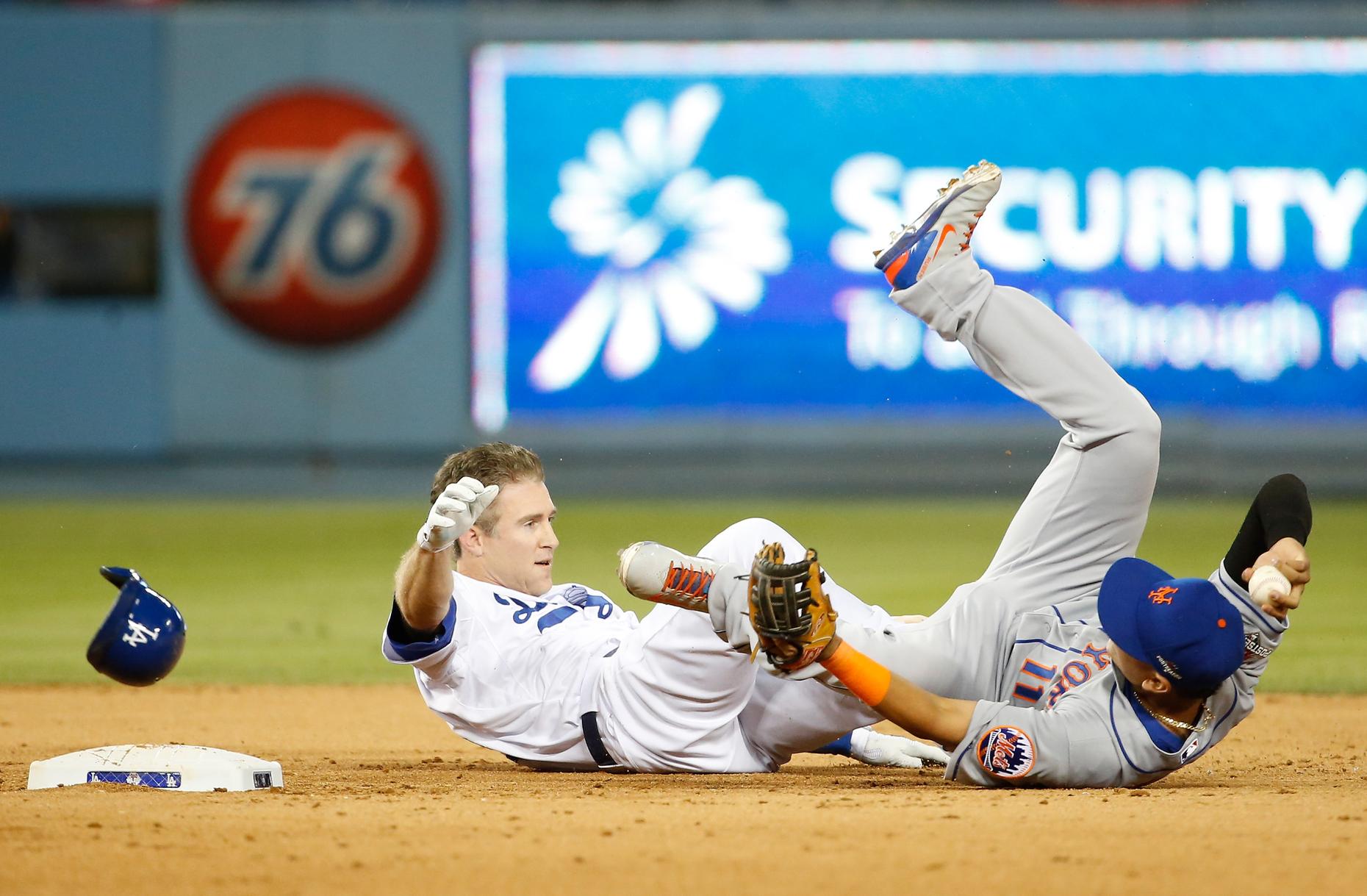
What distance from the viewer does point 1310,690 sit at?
6566 mm

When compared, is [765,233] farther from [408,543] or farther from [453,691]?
[453,691]

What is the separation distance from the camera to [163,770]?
403 cm

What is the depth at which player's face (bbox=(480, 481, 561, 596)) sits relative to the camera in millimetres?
4391

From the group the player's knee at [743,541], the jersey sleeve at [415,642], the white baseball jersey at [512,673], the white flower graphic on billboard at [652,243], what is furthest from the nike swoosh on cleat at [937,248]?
the white flower graphic on billboard at [652,243]

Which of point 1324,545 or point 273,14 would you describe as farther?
point 273,14

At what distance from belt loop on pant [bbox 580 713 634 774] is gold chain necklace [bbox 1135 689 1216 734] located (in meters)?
1.35

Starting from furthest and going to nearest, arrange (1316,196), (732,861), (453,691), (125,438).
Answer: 1. (125,438)
2. (1316,196)
3. (453,691)
4. (732,861)

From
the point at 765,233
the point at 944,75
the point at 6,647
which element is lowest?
the point at 6,647

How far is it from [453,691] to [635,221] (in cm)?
1116

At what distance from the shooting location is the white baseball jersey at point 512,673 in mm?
4273

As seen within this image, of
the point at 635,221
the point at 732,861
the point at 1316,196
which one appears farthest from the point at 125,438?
the point at 732,861

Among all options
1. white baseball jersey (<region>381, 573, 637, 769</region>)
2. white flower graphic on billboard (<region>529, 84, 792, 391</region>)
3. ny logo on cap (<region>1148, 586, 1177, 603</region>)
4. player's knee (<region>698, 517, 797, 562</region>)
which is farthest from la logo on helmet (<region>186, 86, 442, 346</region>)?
ny logo on cap (<region>1148, 586, 1177, 603</region>)

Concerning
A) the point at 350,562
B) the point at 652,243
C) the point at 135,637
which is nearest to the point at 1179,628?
the point at 135,637

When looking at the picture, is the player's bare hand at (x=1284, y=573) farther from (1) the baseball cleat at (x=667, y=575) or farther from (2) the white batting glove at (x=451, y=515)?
(2) the white batting glove at (x=451, y=515)
